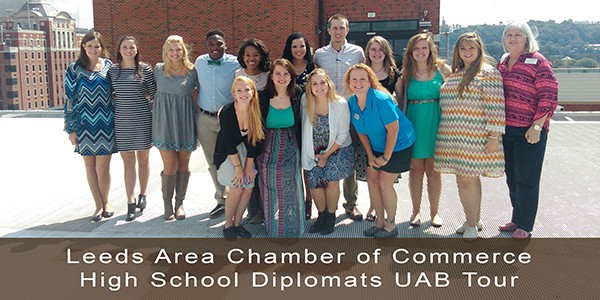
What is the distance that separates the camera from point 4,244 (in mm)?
3893

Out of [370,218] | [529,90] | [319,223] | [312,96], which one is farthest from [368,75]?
[370,218]

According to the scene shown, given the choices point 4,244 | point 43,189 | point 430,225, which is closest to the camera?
point 4,244

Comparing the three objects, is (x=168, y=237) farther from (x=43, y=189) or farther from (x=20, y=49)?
(x=20, y=49)

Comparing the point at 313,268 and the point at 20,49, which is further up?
the point at 20,49

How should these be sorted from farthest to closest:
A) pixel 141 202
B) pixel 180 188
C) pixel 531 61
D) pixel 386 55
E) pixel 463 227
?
pixel 141 202, pixel 180 188, pixel 386 55, pixel 463 227, pixel 531 61

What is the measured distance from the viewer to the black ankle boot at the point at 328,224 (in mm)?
4090

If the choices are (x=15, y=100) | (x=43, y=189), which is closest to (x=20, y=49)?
(x=15, y=100)

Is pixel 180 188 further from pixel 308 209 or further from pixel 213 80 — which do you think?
pixel 308 209

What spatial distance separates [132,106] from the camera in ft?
14.3

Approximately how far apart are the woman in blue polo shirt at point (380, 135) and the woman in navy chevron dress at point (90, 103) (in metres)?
2.11

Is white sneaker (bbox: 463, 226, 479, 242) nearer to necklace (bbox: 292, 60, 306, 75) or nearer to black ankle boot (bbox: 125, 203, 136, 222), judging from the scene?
necklace (bbox: 292, 60, 306, 75)

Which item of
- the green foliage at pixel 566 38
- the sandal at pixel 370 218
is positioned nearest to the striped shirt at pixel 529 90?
the sandal at pixel 370 218

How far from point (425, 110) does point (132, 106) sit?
244 centimetres

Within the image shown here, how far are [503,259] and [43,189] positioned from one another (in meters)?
4.81
